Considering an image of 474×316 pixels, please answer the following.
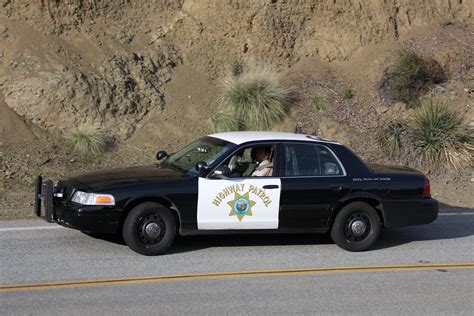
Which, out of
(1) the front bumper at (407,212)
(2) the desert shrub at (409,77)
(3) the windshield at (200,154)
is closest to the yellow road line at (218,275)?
(1) the front bumper at (407,212)

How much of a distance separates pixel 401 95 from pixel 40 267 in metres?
13.2

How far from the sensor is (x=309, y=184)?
9.43 meters

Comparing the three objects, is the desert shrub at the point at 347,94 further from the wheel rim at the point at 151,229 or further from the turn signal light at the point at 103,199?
the turn signal light at the point at 103,199

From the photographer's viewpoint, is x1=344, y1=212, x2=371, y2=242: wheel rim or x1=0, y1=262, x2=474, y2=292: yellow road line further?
x1=344, y1=212, x2=371, y2=242: wheel rim

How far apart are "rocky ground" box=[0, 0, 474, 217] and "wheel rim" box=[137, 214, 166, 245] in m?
4.16

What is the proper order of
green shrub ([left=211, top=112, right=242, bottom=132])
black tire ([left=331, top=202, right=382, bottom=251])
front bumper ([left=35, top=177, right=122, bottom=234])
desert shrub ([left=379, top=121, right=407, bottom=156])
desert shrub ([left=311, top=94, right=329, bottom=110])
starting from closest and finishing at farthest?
front bumper ([left=35, top=177, right=122, bottom=234])
black tire ([left=331, top=202, right=382, bottom=251])
green shrub ([left=211, top=112, right=242, bottom=132])
desert shrub ([left=379, top=121, right=407, bottom=156])
desert shrub ([left=311, top=94, right=329, bottom=110])

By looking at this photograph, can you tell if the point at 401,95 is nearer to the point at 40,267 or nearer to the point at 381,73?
the point at 381,73

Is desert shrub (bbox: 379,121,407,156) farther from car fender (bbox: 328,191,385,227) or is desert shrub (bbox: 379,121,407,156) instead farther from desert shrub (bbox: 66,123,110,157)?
car fender (bbox: 328,191,385,227)

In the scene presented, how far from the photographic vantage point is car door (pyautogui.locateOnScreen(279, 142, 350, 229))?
9.34 m

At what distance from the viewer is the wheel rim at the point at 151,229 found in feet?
29.2

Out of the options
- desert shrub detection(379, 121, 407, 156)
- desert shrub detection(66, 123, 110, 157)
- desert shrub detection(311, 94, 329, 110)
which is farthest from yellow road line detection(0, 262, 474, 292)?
desert shrub detection(311, 94, 329, 110)

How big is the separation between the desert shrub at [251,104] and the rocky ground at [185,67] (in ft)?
1.28

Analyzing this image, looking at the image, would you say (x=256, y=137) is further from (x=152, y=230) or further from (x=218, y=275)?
(x=218, y=275)

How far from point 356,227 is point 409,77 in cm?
1082
